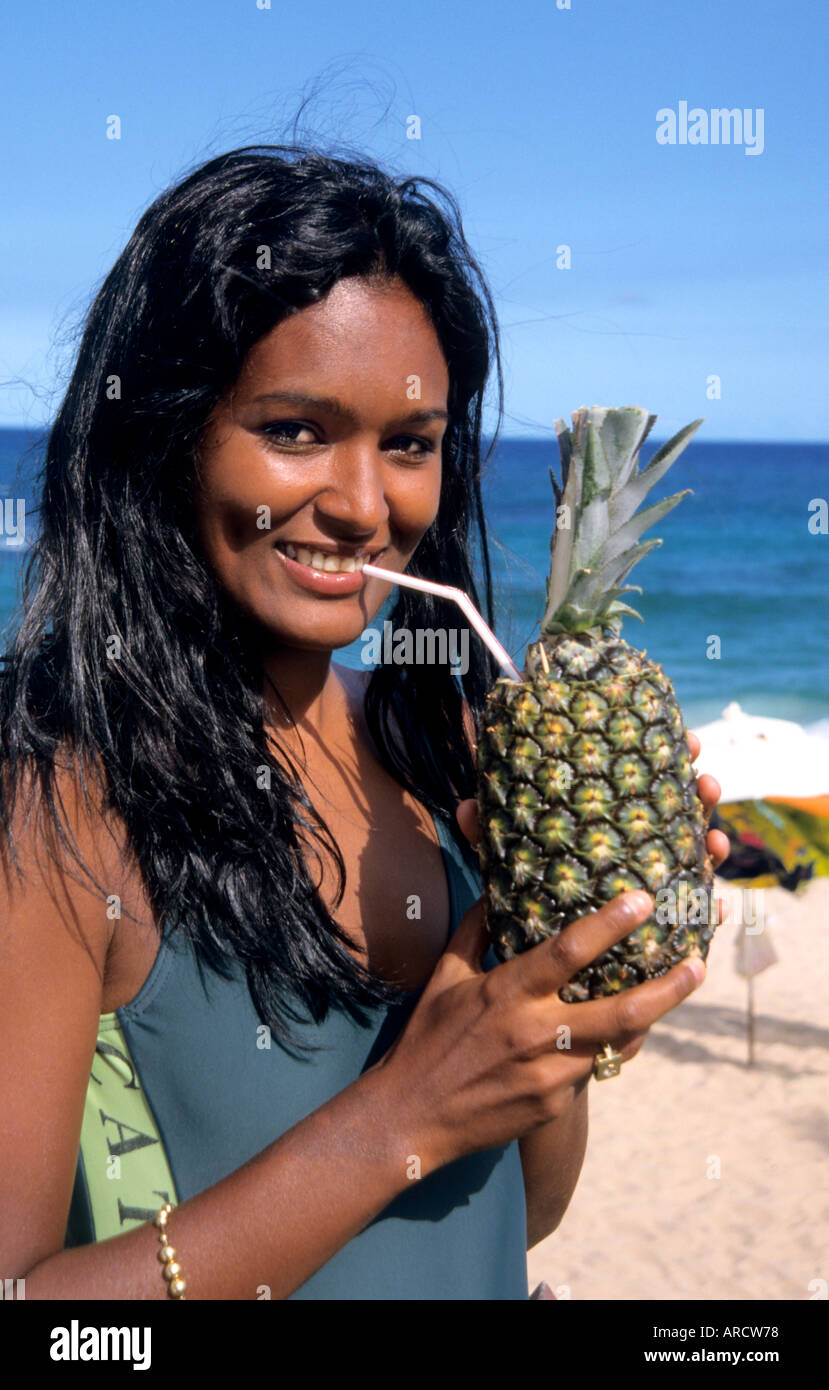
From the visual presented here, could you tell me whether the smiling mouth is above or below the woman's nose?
below

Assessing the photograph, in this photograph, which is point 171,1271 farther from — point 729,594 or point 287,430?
point 729,594

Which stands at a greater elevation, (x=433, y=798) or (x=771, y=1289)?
(x=433, y=798)

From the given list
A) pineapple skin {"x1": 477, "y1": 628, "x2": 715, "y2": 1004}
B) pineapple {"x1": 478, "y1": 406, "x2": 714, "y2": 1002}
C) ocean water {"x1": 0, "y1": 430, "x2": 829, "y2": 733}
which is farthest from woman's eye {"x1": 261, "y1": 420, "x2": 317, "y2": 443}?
ocean water {"x1": 0, "y1": 430, "x2": 829, "y2": 733}

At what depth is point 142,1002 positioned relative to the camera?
2076mm

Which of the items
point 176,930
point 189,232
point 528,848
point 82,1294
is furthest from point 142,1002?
point 189,232

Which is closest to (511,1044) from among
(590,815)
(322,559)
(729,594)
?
(590,815)

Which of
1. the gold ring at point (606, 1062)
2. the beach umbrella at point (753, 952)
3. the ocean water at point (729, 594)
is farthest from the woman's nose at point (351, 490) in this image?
the ocean water at point (729, 594)

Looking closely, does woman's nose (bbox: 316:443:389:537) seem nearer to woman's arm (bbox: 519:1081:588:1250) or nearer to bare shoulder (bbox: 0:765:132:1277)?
bare shoulder (bbox: 0:765:132:1277)

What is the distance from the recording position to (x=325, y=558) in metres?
2.25

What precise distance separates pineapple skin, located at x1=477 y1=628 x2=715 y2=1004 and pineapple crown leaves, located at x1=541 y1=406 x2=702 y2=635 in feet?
0.32

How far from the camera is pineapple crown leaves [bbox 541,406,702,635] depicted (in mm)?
2180
